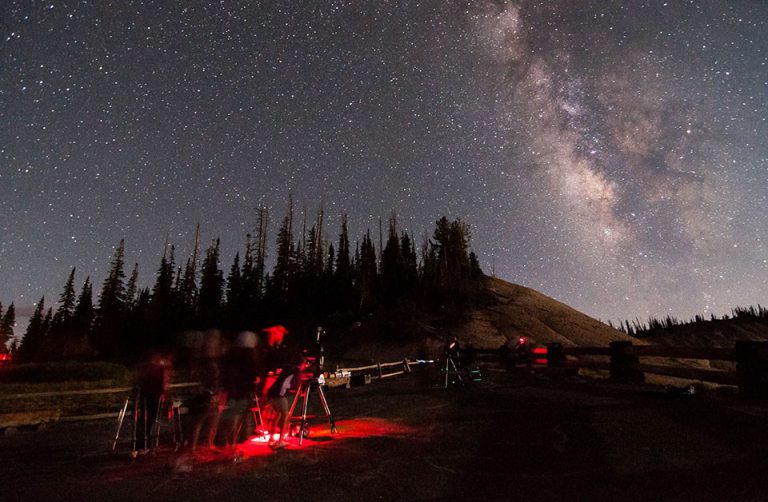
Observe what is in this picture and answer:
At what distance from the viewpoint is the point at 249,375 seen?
708cm

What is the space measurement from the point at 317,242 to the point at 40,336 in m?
53.2

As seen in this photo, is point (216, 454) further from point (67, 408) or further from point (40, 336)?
point (40, 336)

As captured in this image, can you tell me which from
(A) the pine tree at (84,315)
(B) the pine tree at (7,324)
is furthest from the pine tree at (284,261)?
(B) the pine tree at (7,324)

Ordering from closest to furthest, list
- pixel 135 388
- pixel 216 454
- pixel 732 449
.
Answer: pixel 732 449 < pixel 216 454 < pixel 135 388

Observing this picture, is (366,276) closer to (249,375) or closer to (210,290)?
(210,290)

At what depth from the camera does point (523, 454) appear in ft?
19.7

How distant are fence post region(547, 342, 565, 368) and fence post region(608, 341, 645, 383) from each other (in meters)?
4.33

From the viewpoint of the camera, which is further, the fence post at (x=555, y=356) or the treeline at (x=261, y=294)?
the treeline at (x=261, y=294)

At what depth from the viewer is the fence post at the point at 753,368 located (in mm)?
9281

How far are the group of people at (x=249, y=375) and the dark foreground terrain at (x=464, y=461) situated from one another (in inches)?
22.3

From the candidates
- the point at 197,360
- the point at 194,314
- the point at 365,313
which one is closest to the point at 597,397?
the point at 197,360

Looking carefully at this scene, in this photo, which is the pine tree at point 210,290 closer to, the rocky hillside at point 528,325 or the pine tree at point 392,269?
the pine tree at point 392,269

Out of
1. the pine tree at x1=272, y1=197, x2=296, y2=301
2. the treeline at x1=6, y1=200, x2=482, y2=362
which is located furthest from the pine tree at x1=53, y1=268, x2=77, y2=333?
the pine tree at x1=272, y1=197, x2=296, y2=301

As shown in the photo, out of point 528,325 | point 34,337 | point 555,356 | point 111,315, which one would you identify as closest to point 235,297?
point 111,315
